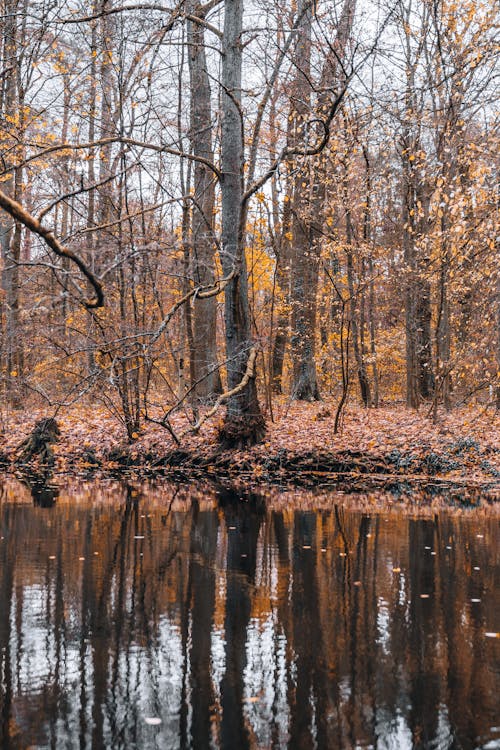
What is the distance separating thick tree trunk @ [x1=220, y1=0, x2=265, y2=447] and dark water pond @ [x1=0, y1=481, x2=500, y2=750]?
5.32 metres

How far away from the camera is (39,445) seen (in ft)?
55.1

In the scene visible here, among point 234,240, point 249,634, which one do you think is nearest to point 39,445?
point 234,240

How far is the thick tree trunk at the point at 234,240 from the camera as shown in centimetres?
1446

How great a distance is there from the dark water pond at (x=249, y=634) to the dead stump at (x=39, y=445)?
690 cm

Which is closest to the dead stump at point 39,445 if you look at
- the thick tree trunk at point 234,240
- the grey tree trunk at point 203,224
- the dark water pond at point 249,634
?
the grey tree trunk at point 203,224

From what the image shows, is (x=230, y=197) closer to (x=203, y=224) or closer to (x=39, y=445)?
(x=203, y=224)

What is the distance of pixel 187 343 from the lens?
1678cm

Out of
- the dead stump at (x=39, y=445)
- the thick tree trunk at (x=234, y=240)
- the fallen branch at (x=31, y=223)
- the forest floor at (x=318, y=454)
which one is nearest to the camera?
the fallen branch at (x=31, y=223)

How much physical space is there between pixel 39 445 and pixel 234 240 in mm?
6696

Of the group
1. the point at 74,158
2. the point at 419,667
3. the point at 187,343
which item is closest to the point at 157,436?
Answer: the point at 187,343

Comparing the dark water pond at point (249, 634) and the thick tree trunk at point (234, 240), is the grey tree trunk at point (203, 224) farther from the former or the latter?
the dark water pond at point (249, 634)

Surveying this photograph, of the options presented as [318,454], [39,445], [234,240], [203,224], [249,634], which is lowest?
[249,634]

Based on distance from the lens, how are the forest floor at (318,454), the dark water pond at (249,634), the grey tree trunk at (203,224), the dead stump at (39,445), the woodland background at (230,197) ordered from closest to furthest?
the dark water pond at (249,634)
the woodland background at (230,197)
the forest floor at (318,454)
the dead stump at (39,445)
the grey tree trunk at (203,224)

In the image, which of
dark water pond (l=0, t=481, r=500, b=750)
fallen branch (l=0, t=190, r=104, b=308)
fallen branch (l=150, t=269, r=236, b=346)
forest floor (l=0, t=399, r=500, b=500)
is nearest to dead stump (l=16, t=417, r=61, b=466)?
forest floor (l=0, t=399, r=500, b=500)
